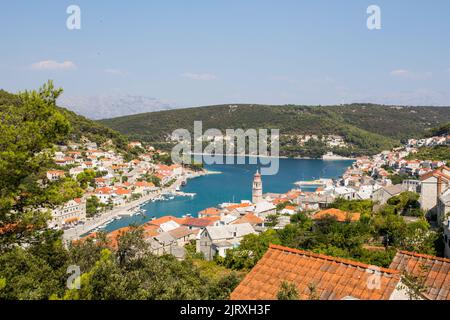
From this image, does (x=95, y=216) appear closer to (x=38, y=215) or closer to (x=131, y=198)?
(x=131, y=198)

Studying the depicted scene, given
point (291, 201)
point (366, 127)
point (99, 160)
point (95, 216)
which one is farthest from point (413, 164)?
point (366, 127)

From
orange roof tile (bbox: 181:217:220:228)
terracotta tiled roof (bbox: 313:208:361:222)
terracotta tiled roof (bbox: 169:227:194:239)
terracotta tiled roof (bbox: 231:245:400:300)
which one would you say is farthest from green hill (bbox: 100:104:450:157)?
terracotta tiled roof (bbox: 231:245:400:300)

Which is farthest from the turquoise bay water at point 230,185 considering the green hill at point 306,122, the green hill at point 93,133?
the green hill at point 93,133

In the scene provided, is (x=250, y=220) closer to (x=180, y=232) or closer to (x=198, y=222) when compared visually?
(x=198, y=222)

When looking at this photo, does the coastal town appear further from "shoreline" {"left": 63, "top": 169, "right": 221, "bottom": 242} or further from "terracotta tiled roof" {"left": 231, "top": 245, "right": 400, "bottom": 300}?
"terracotta tiled roof" {"left": 231, "top": 245, "right": 400, "bottom": 300}

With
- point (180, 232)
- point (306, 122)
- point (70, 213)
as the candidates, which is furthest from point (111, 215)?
point (306, 122)
